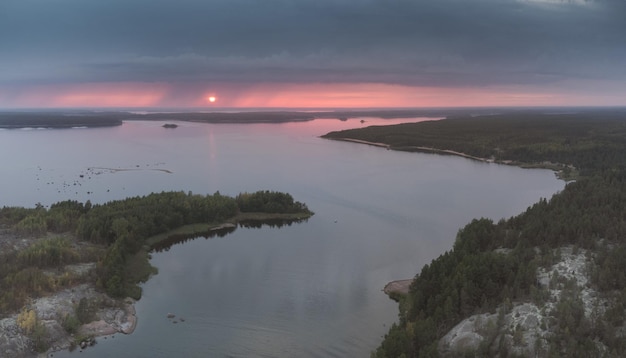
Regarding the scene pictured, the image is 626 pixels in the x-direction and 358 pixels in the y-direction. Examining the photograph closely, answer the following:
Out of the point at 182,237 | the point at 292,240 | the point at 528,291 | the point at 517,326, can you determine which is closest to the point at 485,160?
the point at 292,240

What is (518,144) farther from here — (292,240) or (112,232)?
(112,232)

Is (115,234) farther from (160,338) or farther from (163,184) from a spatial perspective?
(163,184)

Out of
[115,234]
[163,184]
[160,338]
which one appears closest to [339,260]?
[160,338]

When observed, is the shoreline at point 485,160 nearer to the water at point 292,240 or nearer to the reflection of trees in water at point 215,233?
the water at point 292,240

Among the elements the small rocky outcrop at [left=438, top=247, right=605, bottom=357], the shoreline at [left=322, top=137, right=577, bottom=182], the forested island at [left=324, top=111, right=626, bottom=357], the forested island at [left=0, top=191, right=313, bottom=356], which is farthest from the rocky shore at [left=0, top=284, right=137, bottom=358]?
the shoreline at [left=322, top=137, right=577, bottom=182]

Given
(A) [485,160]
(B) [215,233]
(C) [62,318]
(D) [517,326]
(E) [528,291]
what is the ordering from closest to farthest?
(D) [517,326], (E) [528,291], (C) [62,318], (B) [215,233], (A) [485,160]

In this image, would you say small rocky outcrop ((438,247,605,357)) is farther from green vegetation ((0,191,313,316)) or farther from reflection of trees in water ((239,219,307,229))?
reflection of trees in water ((239,219,307,229))
